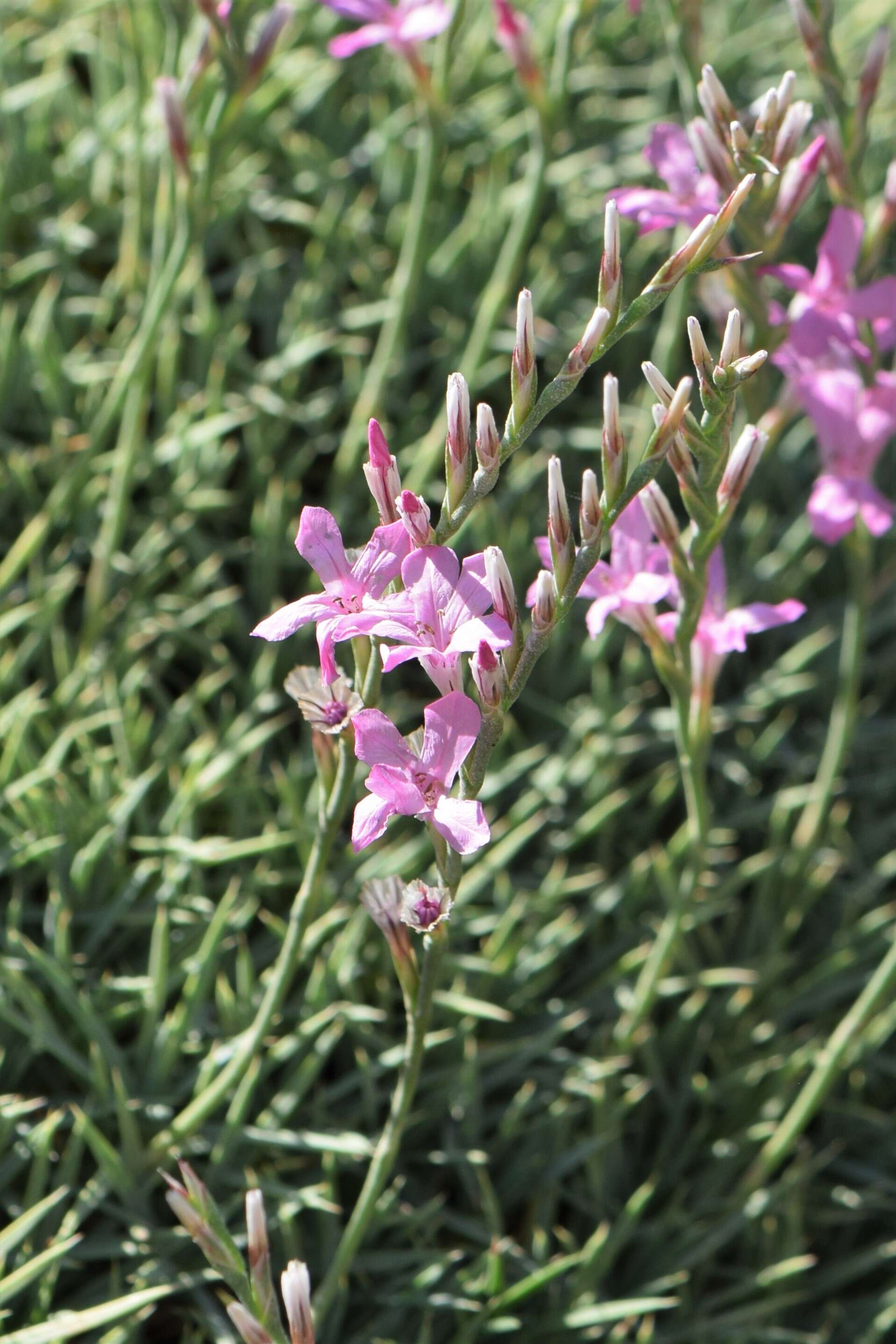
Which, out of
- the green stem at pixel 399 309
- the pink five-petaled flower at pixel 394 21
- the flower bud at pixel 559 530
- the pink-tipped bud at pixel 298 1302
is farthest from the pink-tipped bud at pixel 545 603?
the pink five-petaled flower at pixel 394 21

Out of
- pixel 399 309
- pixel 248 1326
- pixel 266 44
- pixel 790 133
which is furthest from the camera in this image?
pixel 399 309

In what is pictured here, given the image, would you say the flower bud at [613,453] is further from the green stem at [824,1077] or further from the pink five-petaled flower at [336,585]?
the green stem at [824,1077]

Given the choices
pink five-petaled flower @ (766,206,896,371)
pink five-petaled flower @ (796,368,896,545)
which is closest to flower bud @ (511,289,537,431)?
pink five-petaled flower @ (766,206,896,371)

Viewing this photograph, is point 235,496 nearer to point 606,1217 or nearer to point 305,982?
point 305,982

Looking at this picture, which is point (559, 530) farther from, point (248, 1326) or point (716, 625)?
point (248, 1326)

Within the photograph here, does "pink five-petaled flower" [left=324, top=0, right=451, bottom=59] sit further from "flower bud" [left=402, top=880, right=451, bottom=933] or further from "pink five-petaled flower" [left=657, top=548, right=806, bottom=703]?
"flower bud" [left=402, top=880, right=451, bottom=933]

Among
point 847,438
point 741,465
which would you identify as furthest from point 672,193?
point 741,465
